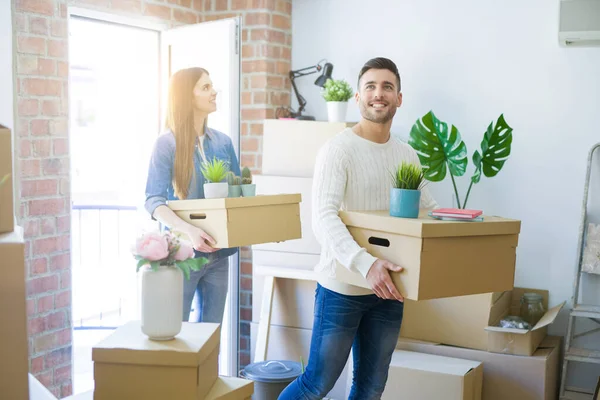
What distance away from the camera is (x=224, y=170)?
288 centimetres

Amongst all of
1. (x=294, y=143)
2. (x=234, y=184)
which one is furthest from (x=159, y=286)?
(x=294, y=143)

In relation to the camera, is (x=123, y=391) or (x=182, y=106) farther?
(x=182, y=106)

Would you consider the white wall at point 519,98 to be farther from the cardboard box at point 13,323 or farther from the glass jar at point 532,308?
the cardboard box at point 13,323

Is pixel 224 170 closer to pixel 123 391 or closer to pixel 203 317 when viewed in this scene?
pixel 203 317

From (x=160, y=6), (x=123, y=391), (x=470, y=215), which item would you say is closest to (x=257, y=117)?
(x=160, y=6)

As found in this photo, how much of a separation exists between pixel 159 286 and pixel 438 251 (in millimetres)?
822

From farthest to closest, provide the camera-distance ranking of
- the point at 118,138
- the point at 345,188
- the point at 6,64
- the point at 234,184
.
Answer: the point at 118,138, the point at 6,64, the point at 234,184, the point at 345,188

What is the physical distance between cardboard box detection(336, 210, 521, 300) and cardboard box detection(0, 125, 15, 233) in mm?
1059

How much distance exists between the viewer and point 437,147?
11.5ft

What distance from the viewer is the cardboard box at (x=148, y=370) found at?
192 cm

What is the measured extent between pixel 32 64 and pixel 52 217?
26.5 inches

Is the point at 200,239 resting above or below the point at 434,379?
above

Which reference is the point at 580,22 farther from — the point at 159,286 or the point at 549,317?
the point at 159,286

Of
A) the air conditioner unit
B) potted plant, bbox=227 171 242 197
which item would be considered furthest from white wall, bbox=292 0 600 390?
potted plant, bbox=227 171 242 197
